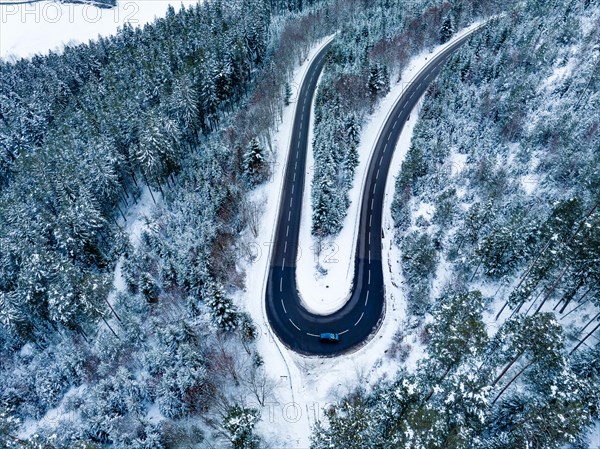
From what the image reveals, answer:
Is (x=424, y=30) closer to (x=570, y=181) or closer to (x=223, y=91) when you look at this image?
(x=223, y=91)

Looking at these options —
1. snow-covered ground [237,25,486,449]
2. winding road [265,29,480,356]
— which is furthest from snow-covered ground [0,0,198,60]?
snow-covered ground [237,25,486,449]

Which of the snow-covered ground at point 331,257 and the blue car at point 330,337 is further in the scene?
the snow-covered ground at point 331,257

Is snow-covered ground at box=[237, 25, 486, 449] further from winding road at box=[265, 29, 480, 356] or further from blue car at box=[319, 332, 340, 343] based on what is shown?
blue car at box=[319, 332, 340, 343]

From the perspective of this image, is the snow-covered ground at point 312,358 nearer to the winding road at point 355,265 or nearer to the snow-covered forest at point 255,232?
the winding road at point 355,265

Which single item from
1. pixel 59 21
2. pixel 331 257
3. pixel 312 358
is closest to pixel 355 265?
pixel 331 257

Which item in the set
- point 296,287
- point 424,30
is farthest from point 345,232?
point 424,30

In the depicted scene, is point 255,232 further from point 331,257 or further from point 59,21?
point 59,21

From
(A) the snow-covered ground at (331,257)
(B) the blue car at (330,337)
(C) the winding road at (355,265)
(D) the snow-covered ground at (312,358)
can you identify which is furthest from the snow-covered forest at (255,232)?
(B) the blue car at (330,337)
